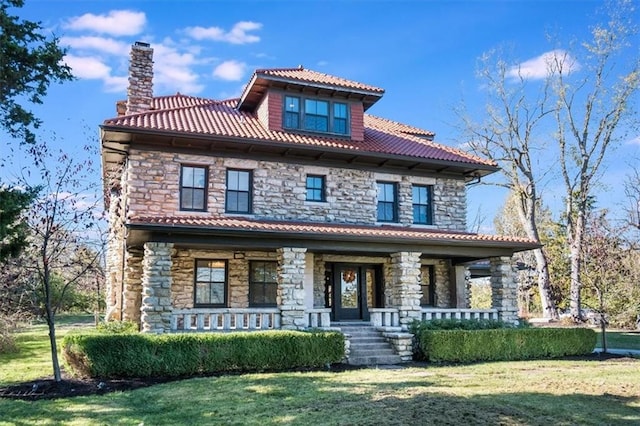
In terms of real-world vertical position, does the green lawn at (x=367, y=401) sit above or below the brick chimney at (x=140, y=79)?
below

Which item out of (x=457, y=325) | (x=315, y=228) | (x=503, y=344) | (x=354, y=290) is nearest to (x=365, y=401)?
(x=315, y=228)

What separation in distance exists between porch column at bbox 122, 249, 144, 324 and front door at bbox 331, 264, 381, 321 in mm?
6198

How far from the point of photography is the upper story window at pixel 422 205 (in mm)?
19109

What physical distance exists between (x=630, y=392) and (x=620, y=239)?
12.8 metres

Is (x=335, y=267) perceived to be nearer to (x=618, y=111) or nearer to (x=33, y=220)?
(x=33, y=220)

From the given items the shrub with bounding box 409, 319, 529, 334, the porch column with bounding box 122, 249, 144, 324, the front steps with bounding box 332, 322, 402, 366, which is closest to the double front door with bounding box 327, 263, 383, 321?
the front steps with bounding box 332, 322, 402, 366

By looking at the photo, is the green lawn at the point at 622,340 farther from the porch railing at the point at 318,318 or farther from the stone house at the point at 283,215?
the porch railing at the point at 318,318

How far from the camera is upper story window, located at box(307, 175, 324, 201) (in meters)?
17.7

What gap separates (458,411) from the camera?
7809 millimetres

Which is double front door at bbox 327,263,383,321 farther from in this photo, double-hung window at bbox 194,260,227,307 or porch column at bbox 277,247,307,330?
double-hung window at bbox 194,260,227,307

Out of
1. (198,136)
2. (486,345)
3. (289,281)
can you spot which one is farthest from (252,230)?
(486,345)

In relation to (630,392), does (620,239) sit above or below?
above

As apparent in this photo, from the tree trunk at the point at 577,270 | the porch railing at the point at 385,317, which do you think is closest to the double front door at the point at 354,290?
the porch railing at the point at 385,317

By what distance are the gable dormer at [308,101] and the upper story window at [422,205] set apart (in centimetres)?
281
